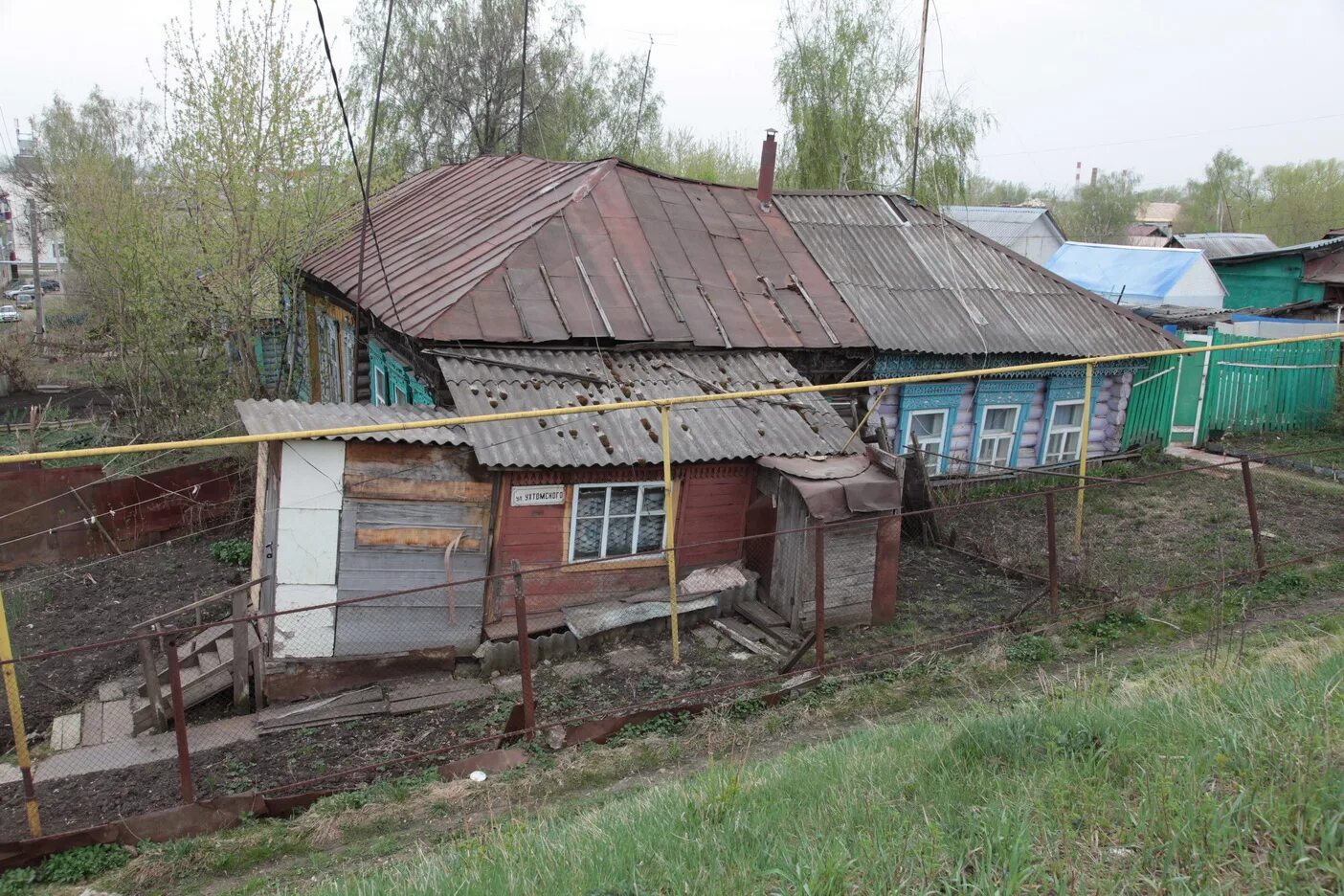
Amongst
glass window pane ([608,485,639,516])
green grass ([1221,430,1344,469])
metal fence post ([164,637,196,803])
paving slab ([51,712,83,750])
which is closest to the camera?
metal fence post ([164,637,196,803])

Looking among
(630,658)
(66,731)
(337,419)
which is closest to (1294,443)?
(630,658)

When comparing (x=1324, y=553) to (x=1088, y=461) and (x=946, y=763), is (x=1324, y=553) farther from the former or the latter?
(x=946, y=763)

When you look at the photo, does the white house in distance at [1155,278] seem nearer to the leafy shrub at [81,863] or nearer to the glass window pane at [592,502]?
the glass window pane at [592,502]

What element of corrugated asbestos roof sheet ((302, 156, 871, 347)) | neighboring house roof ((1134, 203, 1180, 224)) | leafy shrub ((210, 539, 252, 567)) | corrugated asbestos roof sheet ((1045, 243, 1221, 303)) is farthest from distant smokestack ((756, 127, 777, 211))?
neighboring house roof ((1134, 203, 1180, 224))

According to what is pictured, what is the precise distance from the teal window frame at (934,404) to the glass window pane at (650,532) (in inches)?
191

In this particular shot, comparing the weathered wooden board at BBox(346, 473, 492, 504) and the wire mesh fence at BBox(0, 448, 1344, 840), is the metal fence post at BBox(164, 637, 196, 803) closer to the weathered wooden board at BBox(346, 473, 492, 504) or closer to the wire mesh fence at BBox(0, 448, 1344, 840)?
the wire mesh fence at BBox(0, 448, 1344, 840)

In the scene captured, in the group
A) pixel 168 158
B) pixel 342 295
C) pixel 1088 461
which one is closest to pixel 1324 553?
pixel 1088 461

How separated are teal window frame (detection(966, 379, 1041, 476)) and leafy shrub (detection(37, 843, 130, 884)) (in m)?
12.1

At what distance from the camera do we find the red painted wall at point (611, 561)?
31.2ft

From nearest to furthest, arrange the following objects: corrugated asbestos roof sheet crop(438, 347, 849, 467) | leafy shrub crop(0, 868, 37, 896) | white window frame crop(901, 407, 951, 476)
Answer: leafy shrub crop(0, 868, 37, 896) < corrugated asbestos roof sheet crop(438, 347, 849, 467) < white window frame crop(901, 407, 951, 476)

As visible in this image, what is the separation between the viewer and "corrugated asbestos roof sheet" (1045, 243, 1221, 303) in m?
26.8

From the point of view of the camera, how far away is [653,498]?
401 inches

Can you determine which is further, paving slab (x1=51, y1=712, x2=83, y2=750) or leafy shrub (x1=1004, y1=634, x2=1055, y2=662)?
leafy shrub (x1=1004, y1=634, x2=1055, y2=662)

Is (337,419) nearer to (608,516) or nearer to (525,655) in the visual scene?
(608,516)
